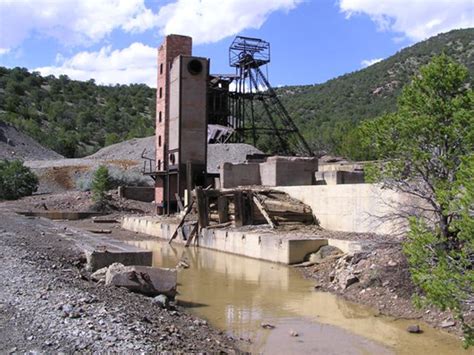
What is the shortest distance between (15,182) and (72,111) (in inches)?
2302

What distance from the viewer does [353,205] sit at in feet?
68.9

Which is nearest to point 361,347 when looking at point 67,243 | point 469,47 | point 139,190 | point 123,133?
point 67,243

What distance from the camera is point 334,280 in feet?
52.9

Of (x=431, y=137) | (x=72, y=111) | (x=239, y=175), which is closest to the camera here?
(x=431, y=137)

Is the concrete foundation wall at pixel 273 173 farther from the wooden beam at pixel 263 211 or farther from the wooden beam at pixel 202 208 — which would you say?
the wooden beam at pixel 263 211

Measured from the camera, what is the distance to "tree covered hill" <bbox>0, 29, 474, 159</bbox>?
268ft

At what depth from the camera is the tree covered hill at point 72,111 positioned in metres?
84.2

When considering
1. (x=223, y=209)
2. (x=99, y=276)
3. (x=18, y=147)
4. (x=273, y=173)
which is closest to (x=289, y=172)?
(x=273, y=173)

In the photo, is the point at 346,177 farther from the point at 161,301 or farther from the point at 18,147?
the point at 18,147

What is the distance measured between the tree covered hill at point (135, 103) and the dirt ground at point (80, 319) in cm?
5622

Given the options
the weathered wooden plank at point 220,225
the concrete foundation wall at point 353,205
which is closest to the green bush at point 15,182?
the weathered wooden plank at point 220,225

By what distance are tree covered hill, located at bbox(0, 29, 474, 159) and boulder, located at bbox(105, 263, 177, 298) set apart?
5443 cm

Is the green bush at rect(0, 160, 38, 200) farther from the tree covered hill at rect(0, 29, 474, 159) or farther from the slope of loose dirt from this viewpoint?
the tree covered hill at rect(0, 29, 474, 159)

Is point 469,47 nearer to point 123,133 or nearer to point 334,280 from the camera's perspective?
point 123,133
